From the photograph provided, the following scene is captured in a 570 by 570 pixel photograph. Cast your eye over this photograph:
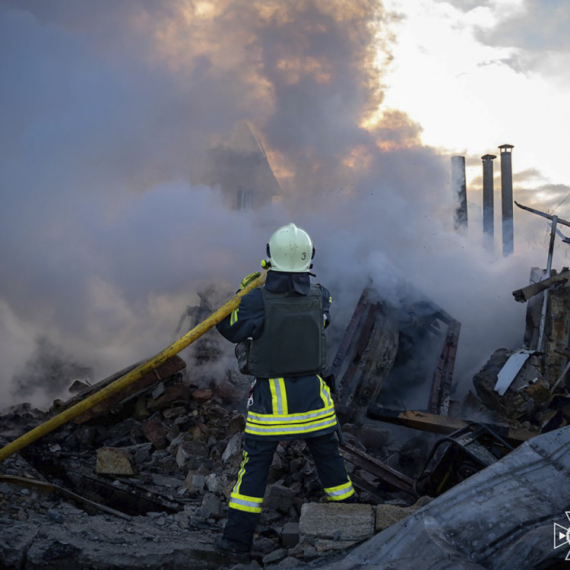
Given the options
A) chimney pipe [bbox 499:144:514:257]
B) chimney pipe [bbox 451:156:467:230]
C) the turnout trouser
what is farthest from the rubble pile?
chimney pipe [bbox 499:144:514:257]

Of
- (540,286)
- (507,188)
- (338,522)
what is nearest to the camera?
(338,522)

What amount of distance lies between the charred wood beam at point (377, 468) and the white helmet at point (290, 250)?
4.94ft

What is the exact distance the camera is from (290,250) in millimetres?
2988

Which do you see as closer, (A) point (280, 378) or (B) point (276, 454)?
(A) point (280, 378)

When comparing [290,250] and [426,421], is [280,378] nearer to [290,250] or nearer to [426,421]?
[290,250]

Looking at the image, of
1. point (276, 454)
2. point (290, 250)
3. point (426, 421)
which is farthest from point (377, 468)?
point (290, 250)

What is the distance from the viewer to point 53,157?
7535 millimetres

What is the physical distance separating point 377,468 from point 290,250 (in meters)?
1.84

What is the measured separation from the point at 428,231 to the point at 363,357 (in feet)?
9.25

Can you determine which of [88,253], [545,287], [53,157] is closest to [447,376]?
[545,287]

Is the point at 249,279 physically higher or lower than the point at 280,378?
higher

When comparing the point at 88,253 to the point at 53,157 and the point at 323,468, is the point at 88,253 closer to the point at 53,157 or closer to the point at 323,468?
the point at 53,157

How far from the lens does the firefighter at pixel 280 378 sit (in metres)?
2.84

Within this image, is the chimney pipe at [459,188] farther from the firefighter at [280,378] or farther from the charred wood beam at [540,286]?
the firefighter at [280,378]
